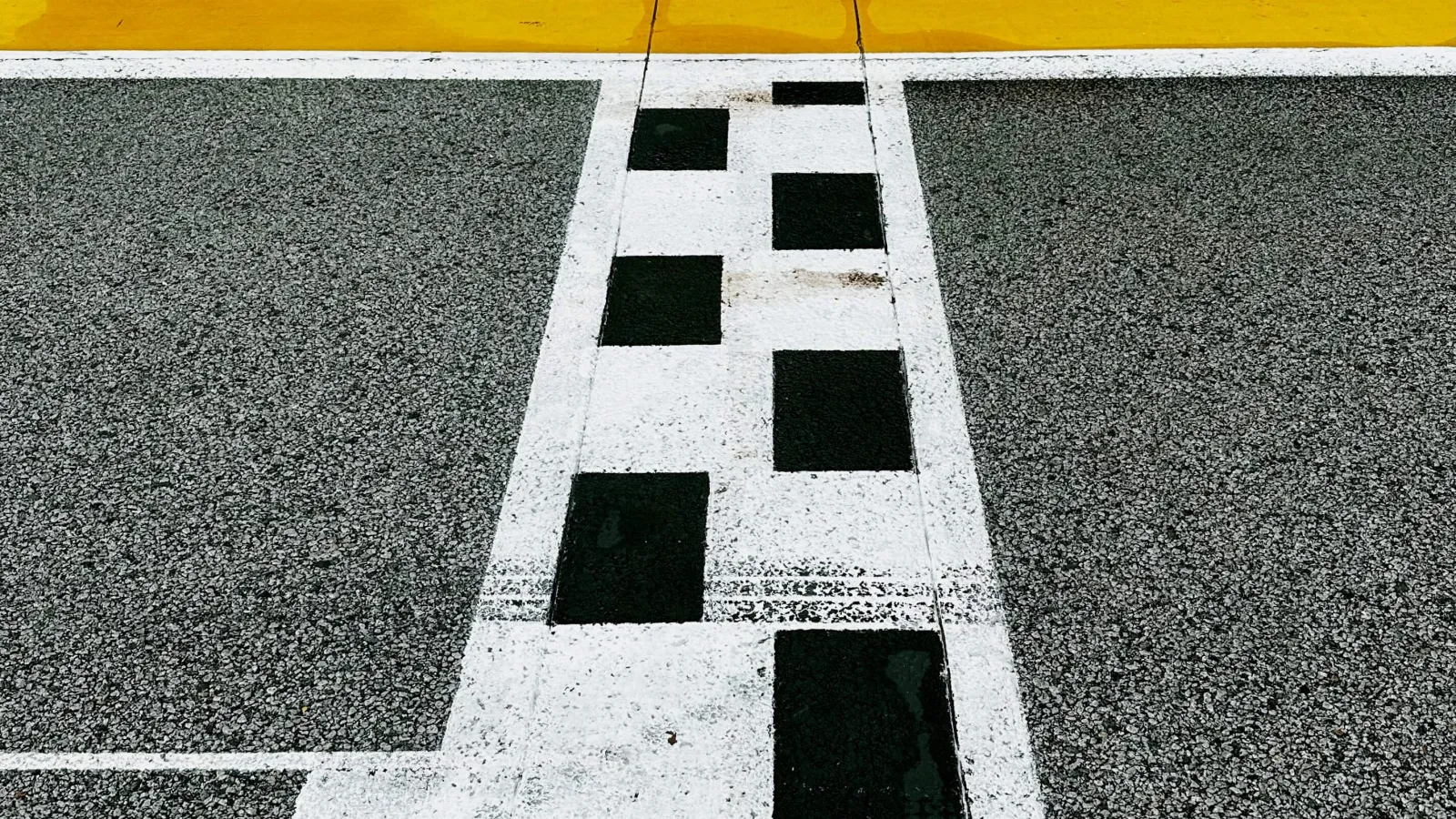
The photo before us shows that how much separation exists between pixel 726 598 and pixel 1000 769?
56cm

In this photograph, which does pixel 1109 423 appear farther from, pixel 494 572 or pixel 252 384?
pixel 252 384

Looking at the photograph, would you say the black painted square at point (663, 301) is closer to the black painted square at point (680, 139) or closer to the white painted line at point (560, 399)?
the white painted line at point (560, 399)

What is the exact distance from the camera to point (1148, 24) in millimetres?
4645

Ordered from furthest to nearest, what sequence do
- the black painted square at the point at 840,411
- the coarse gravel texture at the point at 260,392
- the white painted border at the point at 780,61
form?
the white painted border at the point at 780,61 → the black painted square at the point at 840,411 → the coarse gravel texture at the point at 260,392

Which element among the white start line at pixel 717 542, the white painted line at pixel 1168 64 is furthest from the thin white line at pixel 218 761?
the white painted line at pixel 1168 64

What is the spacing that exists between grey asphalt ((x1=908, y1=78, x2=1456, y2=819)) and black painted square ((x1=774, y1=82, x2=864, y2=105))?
256 mm

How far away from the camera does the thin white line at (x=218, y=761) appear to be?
1.88 metres

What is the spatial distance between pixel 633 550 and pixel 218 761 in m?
0.78

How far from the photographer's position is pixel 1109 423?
8.38 feet

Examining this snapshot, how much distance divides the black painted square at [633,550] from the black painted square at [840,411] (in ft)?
0.78

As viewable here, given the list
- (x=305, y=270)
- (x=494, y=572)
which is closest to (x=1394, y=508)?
(x=494, y=572)

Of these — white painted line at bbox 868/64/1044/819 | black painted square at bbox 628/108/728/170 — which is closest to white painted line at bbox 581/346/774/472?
white painted line at bbox 868/64/1044/819

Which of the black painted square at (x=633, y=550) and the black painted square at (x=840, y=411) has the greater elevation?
the black painted square at (x=840, y=411)

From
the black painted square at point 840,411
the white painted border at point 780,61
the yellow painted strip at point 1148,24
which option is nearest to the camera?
the black painted square at point 840,411
